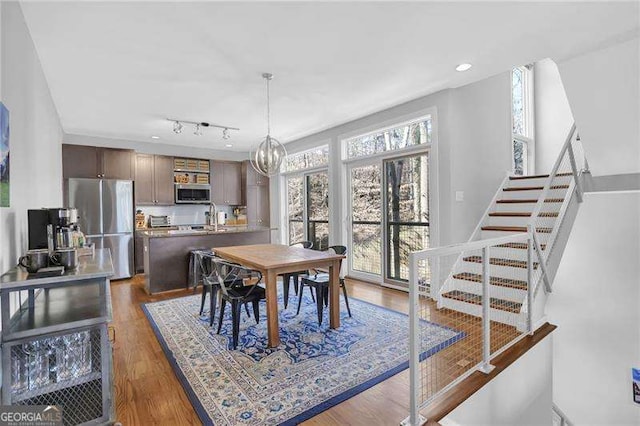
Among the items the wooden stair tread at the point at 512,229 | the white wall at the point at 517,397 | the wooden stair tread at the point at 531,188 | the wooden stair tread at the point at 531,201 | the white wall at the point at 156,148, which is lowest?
the white wall at the point at 517,397

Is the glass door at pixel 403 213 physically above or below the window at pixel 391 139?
below

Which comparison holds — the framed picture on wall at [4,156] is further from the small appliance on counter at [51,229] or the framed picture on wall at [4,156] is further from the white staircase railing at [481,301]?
the white staircase railing at [481,301]

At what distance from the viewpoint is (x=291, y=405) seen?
1.97 meters

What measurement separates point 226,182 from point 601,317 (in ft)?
22.5

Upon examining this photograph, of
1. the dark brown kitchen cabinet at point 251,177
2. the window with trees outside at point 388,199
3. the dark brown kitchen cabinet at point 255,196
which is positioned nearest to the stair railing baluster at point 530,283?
the window with trees outside at point 388,199

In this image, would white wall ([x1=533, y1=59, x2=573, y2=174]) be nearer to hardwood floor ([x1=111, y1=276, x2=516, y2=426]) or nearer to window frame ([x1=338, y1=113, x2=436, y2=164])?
Result: window frame ([x1=338, y1=113, x2=436, y2=164])

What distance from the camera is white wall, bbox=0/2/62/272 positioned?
1835 mm

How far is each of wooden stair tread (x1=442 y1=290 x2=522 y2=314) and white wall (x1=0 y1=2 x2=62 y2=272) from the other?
149 inches

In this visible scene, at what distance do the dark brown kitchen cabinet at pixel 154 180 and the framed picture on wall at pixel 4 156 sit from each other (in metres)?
4.68

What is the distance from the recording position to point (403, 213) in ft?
15.1

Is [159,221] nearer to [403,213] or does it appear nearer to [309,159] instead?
[309,159]

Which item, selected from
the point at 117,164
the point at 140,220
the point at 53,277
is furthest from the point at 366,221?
the point at 117,164

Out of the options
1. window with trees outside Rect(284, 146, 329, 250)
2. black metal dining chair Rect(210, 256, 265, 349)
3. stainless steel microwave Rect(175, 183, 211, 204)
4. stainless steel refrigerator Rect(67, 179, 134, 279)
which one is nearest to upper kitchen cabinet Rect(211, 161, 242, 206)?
stainless steel microwave Rect(175, 183, 211, 204)

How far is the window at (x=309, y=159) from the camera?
598 cm
